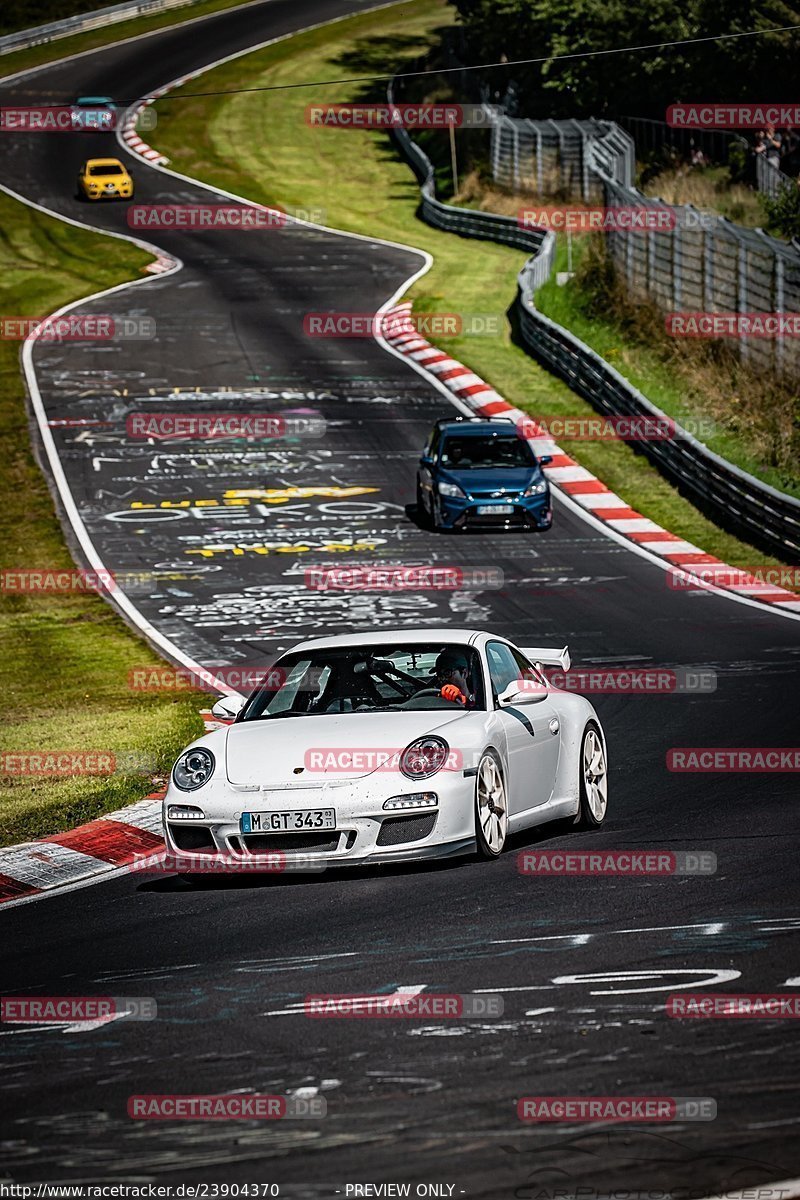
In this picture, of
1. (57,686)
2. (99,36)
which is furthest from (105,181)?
(57,686)

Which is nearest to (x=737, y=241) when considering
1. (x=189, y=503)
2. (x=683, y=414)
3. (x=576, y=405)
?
(x=683, y=414)

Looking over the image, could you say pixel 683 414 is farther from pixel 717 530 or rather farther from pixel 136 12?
pixel 136 12

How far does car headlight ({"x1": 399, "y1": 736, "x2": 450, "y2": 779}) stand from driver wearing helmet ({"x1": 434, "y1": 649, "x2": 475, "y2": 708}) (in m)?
0.82

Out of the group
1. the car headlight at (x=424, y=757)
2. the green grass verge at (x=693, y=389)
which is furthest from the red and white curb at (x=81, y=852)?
the green grass verge at (x=693, y=389)

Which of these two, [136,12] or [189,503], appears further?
[136,12]

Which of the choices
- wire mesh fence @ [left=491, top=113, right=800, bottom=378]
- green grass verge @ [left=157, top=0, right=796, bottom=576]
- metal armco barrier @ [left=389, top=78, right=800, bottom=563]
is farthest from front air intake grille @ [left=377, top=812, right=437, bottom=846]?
wire mesh fence @ [left=491, top=113, right=800, bottom=378]

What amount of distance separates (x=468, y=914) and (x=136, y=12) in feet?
297

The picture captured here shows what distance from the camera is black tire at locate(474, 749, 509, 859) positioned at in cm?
1021

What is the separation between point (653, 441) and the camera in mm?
30984

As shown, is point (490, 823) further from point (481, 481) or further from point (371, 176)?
point (371, 176)

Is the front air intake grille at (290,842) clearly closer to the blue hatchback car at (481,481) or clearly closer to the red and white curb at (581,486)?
the red and white curb at (581,486)

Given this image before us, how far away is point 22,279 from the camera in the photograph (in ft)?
163

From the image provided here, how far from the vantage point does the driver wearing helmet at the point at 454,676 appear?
1112 centimetres

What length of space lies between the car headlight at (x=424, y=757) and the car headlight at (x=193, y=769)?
1.11 meters
